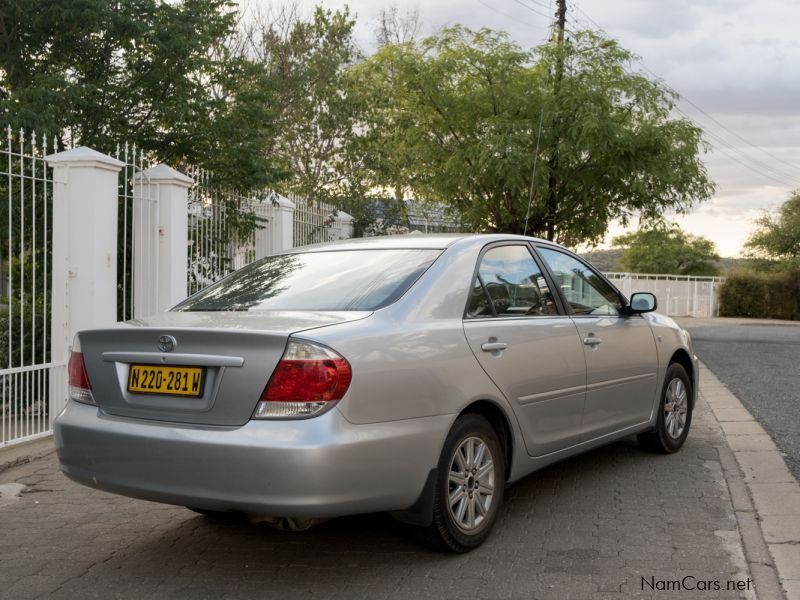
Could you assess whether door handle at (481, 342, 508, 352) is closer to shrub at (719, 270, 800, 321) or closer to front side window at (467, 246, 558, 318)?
front side window at (467, 246, 558, 318)

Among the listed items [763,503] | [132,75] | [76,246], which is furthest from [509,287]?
[132,75]

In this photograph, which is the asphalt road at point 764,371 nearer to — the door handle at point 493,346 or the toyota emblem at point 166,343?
the door handle at point 493,346

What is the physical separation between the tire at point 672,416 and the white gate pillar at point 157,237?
4.80 metres

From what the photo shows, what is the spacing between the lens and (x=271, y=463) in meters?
3.64

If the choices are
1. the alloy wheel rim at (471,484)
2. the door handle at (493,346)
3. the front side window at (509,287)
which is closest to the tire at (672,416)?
the front side window at (509,287)

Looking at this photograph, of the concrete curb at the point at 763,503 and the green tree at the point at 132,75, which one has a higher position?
the green tree at the point at 132,75

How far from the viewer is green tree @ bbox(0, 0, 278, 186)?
13.1 meters

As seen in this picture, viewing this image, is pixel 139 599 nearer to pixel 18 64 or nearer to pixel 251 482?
pixel 251 482

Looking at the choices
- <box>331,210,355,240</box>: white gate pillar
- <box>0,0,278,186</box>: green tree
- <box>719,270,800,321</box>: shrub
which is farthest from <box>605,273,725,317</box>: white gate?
<box>0,0,278,186</box>: green tree

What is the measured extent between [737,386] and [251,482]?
29.5ft

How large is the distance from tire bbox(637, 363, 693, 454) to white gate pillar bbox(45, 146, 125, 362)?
4.57m

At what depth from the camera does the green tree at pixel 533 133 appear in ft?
58.9

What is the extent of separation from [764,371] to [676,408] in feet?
23.1

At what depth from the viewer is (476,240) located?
5055 millimetres
